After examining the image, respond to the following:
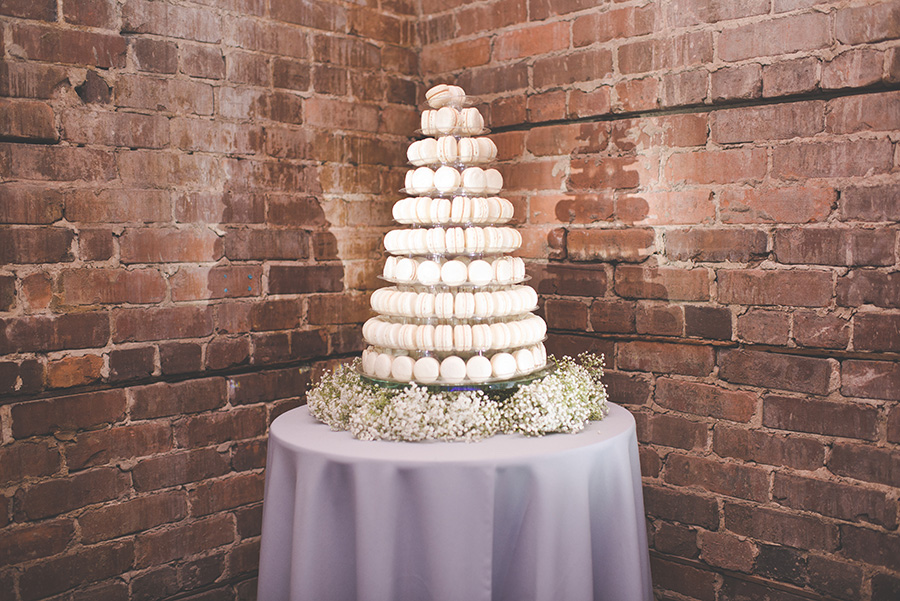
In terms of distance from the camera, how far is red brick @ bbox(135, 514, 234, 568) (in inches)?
80.7

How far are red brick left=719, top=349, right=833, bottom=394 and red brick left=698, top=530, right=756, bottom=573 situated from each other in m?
0.48

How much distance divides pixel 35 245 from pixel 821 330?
7.04 feet

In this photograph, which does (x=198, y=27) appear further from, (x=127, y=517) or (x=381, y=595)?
(x=381, y=595)

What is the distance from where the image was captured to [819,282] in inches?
71.8

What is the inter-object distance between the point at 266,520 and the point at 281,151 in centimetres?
120

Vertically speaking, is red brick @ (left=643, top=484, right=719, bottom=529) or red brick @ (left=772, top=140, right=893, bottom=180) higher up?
red brick @ (left=772, top=140, right=893, bottom=180)

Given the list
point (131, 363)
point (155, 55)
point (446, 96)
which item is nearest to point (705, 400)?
point (446, 96)

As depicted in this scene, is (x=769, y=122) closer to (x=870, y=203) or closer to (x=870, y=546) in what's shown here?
(x=870, y=203)

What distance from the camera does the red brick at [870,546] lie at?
1763 mm

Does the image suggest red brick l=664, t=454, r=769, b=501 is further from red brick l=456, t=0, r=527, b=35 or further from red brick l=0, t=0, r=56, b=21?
red brick l=0, t=0, r=56, b=21

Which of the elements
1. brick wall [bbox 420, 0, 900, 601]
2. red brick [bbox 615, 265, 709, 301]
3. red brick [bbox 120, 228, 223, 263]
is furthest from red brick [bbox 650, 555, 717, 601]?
red brick [bbox 120, 228, 223, 263]

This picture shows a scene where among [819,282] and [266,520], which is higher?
[819,282]

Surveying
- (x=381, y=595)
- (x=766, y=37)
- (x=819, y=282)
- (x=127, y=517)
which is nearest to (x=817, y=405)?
(x=819, y=282)

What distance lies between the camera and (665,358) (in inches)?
83.2
